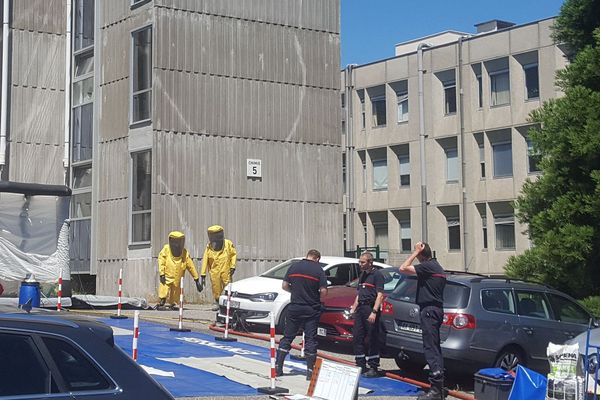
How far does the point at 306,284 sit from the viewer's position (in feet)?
43.4

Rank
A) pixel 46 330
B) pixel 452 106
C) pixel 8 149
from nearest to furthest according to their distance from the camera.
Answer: pixel 46 330 < pixel 8 149 < pixel 452 106

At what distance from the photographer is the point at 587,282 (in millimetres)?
18031

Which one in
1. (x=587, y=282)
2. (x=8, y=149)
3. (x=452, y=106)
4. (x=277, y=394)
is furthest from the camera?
(x=452, y=106)

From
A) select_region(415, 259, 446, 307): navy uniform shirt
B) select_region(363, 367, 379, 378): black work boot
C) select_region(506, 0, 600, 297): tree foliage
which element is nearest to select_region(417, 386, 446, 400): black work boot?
select_region(415, 259, 446, 307): navy uniform shirt

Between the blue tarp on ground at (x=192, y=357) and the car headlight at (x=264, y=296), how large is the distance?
135 centimetres

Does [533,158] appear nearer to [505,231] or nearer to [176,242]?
[176,242]

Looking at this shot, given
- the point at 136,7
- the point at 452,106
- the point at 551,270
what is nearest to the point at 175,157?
the point at 136,7

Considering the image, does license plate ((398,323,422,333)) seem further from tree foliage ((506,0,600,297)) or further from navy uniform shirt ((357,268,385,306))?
tree foliage ((506,0,600,297))

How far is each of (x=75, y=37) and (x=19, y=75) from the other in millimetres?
2263

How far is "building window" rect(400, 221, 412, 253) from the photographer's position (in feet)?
148

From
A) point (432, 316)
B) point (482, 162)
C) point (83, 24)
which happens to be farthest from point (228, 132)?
point (482, 162)

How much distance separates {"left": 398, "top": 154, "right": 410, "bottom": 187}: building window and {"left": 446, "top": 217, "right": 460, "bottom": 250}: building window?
3.15m

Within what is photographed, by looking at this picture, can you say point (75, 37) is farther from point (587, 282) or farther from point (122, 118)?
point (587, 282)

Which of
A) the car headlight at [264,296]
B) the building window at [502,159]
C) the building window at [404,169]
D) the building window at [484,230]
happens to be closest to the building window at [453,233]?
the building window at [484,230]
